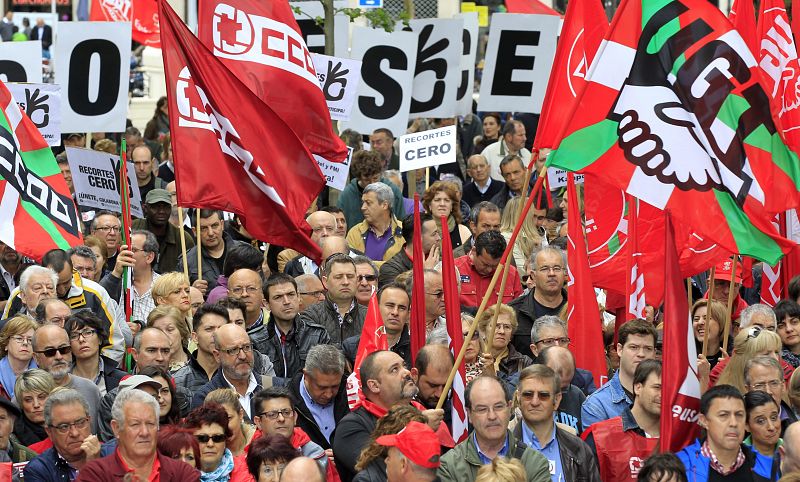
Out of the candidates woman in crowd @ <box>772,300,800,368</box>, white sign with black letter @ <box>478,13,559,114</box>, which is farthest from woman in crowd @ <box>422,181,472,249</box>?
woman in crowd @ <box>772,300,800,368</box>

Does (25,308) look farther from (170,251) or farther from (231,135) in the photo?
(170,251)

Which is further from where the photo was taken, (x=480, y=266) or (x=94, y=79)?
(x=94, y=79)

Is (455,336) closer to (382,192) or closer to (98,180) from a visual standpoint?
(382,192)

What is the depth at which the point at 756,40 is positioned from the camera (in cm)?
1078

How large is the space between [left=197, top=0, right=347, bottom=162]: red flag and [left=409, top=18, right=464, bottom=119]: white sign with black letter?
5.43 metres

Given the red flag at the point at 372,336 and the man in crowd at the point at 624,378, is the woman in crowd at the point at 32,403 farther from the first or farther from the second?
the man in crowd at the point at 624,378

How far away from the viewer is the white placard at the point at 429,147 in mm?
14891

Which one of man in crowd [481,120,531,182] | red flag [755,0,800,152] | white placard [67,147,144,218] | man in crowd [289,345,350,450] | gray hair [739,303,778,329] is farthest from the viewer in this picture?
man in crowd [481,120,531,182]

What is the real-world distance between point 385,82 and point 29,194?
5854 millimetres

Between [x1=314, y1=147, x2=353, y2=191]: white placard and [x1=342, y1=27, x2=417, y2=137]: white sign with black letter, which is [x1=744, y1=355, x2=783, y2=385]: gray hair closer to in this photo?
[x1=314, y1=147, x2=353, y2=191]: white placard

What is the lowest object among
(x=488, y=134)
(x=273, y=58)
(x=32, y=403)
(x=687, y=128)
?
(x=488, y=134)

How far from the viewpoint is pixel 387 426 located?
763 cm

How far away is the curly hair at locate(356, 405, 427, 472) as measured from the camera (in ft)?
24.9

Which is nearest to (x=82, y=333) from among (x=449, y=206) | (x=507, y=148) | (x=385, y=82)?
(x=449, y=206)
